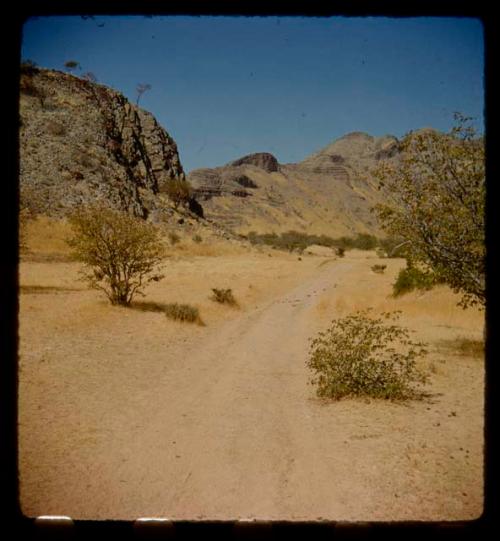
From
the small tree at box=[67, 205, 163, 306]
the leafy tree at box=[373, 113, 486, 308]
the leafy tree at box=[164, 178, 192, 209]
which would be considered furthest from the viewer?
the leafy tree at box=[164, 178, 192, 209]

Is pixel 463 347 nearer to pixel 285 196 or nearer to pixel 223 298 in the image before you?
pixel 223 298

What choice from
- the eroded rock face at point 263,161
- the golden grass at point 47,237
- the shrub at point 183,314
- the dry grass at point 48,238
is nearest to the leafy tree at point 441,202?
the shrub at point 183,314

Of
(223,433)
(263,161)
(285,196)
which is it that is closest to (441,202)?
(223,433)

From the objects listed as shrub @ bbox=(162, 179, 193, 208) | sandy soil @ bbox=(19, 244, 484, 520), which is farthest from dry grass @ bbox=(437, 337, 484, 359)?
shrub @ bbox=(162, 179, 193, 208)

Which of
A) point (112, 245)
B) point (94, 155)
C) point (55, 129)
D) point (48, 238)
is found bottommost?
point (112, 245)

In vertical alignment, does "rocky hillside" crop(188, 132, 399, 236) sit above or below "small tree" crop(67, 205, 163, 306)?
above

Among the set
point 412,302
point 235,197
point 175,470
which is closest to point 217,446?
point 175,470

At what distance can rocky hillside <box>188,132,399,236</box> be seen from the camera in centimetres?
11056

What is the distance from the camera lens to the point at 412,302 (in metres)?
17.3

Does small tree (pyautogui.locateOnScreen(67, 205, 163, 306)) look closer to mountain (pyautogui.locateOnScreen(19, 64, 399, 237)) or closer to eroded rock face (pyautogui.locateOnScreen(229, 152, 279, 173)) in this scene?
mountain (pyautogui.locateOnScreen(19, 64, 399, 237))

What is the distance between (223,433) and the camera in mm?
5711

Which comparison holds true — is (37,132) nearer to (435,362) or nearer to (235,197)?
(435,362)

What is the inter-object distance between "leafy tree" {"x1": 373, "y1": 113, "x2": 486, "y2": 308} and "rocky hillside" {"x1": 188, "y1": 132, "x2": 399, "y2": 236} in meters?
90.8

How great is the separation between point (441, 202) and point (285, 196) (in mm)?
122986
